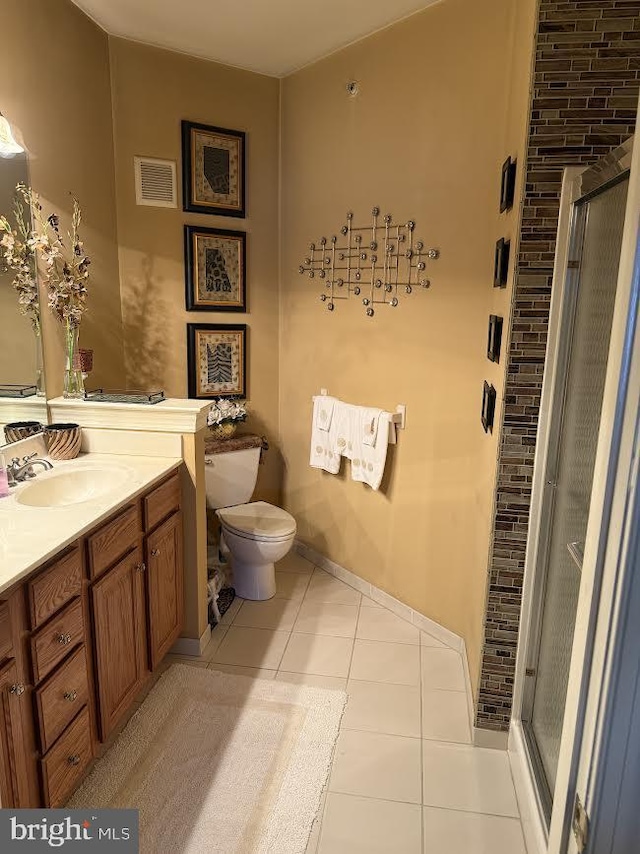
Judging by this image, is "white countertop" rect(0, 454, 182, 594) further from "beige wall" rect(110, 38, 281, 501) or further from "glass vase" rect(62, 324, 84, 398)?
"beige wall" rect(110, 38, 281, 501)

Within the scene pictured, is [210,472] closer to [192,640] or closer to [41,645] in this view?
[192,640]

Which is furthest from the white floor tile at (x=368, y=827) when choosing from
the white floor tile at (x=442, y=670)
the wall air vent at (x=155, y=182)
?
the wall air vent at (x=155, y=182)

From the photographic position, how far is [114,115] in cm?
300

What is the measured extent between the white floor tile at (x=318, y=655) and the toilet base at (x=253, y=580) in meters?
0.37

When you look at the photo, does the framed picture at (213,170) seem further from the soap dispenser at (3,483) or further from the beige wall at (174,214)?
the soap dispenser at (3,483)

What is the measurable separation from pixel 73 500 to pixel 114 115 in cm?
201

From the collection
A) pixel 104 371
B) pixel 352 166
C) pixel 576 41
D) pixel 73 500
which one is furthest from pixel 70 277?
pixel 576 41

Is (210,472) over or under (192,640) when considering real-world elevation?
over

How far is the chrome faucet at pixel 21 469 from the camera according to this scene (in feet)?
6.90

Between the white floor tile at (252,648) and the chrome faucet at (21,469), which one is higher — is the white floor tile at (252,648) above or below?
below

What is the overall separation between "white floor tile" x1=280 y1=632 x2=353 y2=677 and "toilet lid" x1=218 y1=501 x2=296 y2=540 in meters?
0.51

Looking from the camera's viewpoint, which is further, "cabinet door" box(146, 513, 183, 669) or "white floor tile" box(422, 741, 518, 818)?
"cabinet door" box(146, 513, 183, 669)

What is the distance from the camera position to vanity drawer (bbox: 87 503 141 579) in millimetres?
1817

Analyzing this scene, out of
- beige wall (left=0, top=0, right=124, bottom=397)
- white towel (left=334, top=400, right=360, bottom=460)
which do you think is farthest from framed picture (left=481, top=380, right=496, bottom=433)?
beige wall (left=0, top=0, right=124, bottom=397)
